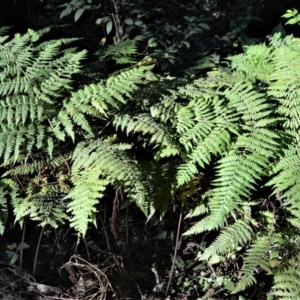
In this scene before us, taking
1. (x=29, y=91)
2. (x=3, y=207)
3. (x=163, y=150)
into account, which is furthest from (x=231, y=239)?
(x=29, y=91)

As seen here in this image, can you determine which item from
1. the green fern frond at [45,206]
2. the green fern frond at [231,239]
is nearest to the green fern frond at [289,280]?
the green fern frond at [231,239]

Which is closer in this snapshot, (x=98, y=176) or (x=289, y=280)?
(x=289, y=280)

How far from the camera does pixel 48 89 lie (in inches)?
115

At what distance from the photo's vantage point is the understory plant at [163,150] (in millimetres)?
2598

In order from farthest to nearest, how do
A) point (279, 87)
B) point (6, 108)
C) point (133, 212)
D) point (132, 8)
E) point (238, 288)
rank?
point (132, 8), point (133, 212), point (279, 87), point (6, 108), point (238, 288)

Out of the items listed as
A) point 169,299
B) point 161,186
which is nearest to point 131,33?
point 161,186

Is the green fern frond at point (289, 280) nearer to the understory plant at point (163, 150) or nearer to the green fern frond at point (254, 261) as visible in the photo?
the understory plant at point (163, 150)

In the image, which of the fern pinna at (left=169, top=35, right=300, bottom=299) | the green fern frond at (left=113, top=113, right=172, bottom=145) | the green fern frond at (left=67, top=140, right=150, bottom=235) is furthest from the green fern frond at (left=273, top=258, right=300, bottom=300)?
the green fern frond at (left=113, top=113, right=172, bottom=145)

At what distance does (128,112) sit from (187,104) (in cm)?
42

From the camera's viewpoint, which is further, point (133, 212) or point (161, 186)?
point (133, 212)

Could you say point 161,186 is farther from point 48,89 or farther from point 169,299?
point 48,89

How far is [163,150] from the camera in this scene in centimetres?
279

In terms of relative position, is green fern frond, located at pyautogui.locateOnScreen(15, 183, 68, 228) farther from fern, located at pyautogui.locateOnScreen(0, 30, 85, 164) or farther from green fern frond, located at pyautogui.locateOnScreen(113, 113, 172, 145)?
green fern frond, located at pyautogui.locateOnScreen(113, 113, 172, 145)

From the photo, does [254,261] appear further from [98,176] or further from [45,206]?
[45,206]
